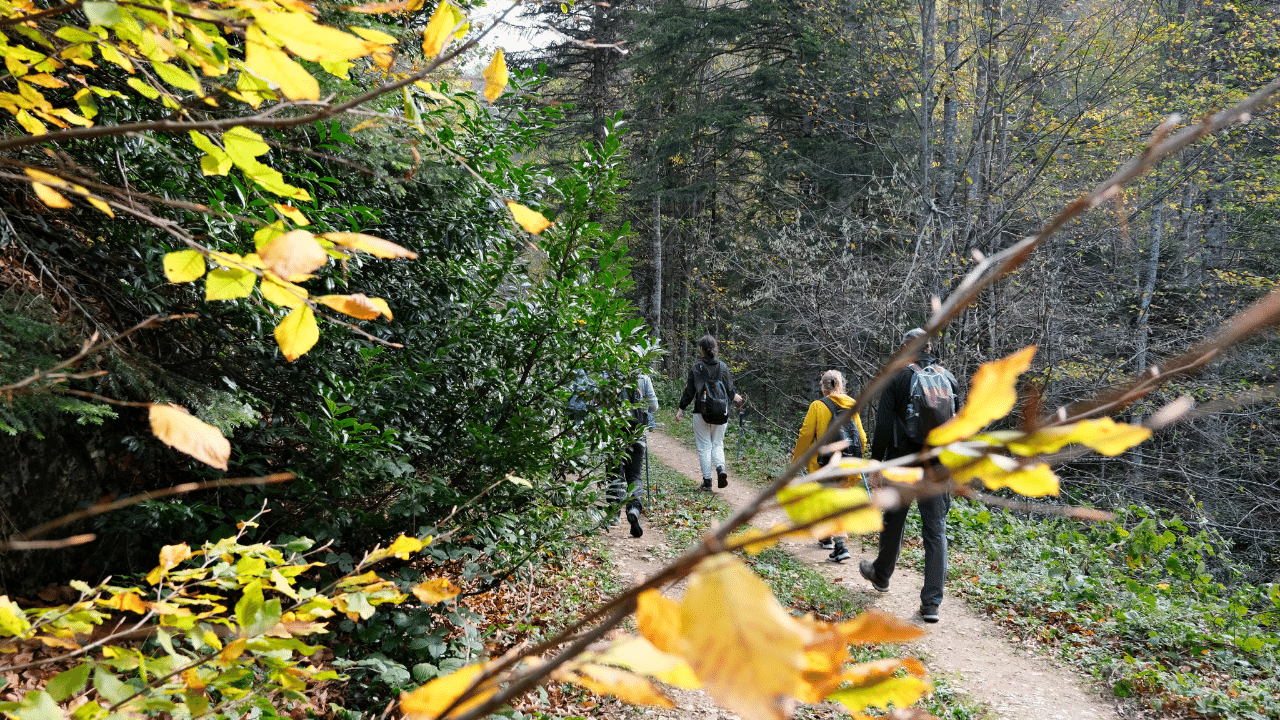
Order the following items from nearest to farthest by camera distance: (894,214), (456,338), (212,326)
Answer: (212,326)
(456,338)
(894,214)

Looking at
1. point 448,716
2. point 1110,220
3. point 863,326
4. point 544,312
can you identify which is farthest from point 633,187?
point 448,716

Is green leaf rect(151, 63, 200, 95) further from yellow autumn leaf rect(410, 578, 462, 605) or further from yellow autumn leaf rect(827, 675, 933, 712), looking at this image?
yellow autumn leaf rect(827, 675, 933, 712)

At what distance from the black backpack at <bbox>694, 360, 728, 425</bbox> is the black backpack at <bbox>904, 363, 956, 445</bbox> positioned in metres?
4.09

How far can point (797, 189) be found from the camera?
17.8m

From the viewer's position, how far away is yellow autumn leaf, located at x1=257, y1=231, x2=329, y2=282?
85 cm

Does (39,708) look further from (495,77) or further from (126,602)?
(495,77)

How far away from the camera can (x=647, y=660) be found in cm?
52

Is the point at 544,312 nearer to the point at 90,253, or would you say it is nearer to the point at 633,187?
the point at 90,253

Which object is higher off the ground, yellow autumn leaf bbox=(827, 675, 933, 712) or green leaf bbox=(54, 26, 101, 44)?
green leaf bbox=(54, 26, 101, 44)

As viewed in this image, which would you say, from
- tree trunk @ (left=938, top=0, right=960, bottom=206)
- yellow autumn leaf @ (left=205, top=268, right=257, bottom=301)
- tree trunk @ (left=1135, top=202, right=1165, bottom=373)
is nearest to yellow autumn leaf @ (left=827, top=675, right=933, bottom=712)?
yellow autumn leaf @ (left=205, top=268, right=257, bottom=301)

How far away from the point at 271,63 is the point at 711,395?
28.1 feet

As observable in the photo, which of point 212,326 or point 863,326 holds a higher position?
point 212,326

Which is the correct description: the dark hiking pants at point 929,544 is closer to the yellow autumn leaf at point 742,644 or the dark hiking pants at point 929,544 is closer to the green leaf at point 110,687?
the green leaf at point 110,687

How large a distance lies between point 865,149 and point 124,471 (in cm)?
1537
